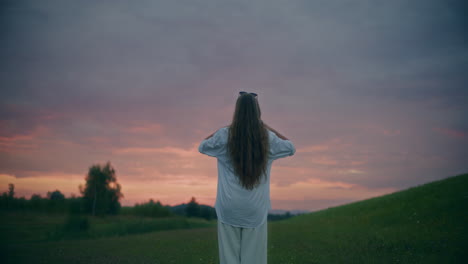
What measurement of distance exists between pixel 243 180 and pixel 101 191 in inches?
2533

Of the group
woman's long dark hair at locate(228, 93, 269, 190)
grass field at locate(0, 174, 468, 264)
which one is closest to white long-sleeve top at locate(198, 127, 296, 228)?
woman's long dark hair at locate(228, 93, 269, 190)

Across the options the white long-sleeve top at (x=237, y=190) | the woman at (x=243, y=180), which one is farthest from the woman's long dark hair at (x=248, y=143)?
the white long-sleeve top at (x=237, y=190)

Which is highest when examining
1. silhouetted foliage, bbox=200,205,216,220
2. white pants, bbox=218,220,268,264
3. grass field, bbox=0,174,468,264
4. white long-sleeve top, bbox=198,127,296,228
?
white long-sleeve top, bbox=198,127,296,228

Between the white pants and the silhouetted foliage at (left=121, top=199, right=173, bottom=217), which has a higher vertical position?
the white pants

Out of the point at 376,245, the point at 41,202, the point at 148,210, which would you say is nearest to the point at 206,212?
the point at 148,210

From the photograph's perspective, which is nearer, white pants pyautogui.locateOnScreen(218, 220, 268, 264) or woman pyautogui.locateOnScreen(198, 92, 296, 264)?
woman pyautogui.locateOnScreen(198, 92, 296, 264)

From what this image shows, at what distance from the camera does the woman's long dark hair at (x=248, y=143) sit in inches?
197

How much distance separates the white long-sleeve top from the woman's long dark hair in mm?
132

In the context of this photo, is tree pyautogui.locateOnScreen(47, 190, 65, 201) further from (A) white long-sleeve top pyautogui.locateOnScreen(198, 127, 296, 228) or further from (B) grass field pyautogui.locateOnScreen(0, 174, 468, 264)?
(A) white long-sleeve top pyautogui.locateOnScreen(198, 127, 296, 228)

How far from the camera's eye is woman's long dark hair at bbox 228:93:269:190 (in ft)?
16.4

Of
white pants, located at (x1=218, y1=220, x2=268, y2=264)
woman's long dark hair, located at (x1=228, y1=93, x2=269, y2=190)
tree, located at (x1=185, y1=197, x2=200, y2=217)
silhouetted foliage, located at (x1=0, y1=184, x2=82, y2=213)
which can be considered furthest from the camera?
tree, located at (x1=185, y1=197, x2=200, y2=217)

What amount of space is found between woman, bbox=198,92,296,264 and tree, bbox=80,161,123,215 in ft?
193

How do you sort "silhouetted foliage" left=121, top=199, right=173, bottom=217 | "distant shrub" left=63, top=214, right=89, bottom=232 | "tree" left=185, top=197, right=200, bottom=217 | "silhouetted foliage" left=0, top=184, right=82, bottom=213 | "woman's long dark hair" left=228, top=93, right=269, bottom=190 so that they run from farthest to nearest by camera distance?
"silhouetted foliage" left=121, top=199, right=173, bottom=217 → "tree" left=185, top=197, right=200, bottom=217 → "silhouetted foliage" left=0, top=184, right=82, bottom=213 → "distant shrub" left=63, top=214, right=89, bottom=232 → "woman's long dark hair" left=228, top=93, right=269, bottom=190

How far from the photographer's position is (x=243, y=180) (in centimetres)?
500
